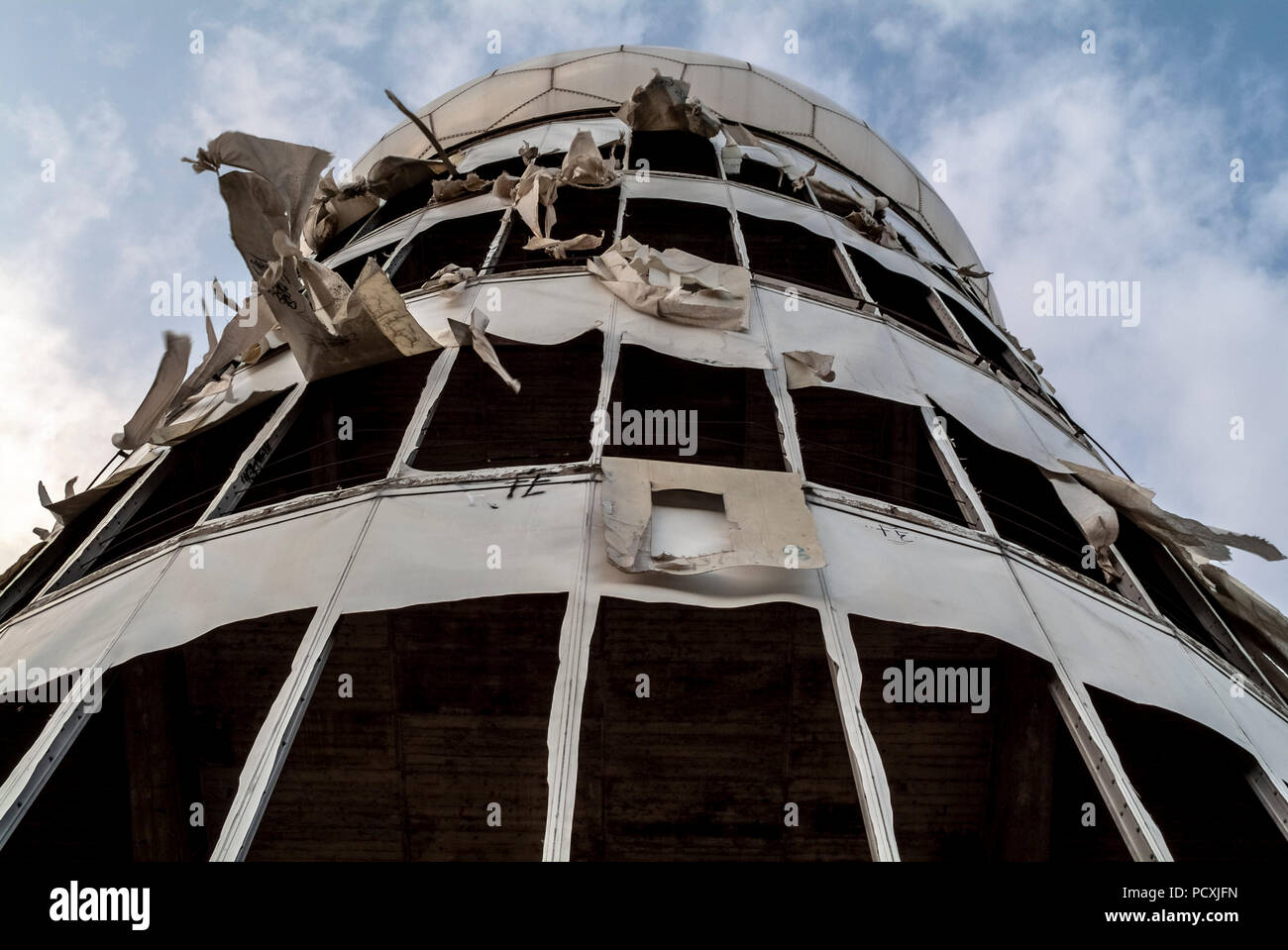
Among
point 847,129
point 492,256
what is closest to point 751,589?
point 492,256

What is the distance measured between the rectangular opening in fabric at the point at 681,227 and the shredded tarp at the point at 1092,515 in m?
6.44

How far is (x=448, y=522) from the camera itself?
8734mm

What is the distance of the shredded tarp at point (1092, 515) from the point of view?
10312mm

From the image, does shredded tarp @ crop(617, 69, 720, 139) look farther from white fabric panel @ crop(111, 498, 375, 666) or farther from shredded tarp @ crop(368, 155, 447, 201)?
white fabric panel @ crop(111, 498, 375, 666)

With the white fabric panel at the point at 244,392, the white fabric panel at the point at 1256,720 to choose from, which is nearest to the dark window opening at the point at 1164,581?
the white fabric panel at the point at 1256,720

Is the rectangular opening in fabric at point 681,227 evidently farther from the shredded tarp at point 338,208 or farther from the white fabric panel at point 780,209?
the shredded tarp at point 338,208

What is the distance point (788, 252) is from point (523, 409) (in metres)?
5.68

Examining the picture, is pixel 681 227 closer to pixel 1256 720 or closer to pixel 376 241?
pixel 376 241

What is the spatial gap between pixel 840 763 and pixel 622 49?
16.5 metres

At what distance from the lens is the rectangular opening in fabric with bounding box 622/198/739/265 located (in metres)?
16.2

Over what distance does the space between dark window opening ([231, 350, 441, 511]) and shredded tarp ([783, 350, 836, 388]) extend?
3668 mm

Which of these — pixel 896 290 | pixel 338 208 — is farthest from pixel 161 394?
pixel 896 290

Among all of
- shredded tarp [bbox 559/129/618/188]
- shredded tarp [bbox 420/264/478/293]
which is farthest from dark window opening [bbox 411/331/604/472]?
shredded tarp [bbox 559/129/618/188]

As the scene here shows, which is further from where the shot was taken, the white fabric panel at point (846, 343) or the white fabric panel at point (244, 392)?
the white fabric panel at point (846, 343)
